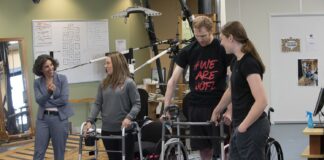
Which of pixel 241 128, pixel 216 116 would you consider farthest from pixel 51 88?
pixel 241 128

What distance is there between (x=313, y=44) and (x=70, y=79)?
4.43 m

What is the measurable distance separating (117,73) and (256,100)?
1.69 m

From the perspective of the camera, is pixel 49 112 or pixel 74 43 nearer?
pixel 49 112

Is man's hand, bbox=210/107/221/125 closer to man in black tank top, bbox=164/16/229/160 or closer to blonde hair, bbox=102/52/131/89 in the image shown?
man in black tank top, bbox=164/16/229/160

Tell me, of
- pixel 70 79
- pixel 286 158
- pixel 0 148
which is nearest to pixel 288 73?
pixel 286 158

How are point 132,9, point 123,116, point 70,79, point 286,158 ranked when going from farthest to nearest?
point 70,79, point 132,9, point 286,158, point 123,116

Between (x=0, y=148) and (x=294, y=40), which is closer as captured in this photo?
(x=0, y=148)

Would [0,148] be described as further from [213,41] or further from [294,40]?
[294,40]

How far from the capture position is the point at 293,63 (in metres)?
8.99

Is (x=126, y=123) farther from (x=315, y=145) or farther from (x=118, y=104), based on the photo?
(x=315, y=145)

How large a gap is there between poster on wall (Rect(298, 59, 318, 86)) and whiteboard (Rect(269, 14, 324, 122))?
6cm

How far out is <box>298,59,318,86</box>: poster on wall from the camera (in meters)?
8.93

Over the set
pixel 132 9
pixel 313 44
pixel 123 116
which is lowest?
pixel 123 116

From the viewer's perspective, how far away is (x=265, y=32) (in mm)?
9047
